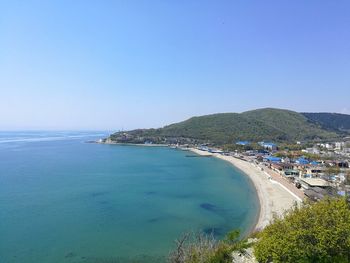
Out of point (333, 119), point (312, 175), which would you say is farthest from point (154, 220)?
point (333, 119)

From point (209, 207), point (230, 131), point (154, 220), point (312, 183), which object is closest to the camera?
point (154, 220)

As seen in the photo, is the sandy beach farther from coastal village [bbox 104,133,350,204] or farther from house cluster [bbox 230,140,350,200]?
house cluster [bbox 230,140,350,200]

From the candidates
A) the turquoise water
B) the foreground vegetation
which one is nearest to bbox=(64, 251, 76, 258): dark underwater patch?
the turquoise water

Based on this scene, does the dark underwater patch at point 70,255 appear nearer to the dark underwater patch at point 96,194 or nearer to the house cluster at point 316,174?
the dark underwater patch at point 96,194

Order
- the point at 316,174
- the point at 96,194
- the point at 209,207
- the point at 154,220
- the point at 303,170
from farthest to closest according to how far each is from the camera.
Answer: the point at 303,170, the point at 316,174, the point at 96,194, the point at 209,207, the point at 154,220

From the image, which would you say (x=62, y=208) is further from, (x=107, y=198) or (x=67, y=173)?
(x=67, y=173)

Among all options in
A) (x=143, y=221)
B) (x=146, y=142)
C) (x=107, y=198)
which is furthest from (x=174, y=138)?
(x=143, y=221)

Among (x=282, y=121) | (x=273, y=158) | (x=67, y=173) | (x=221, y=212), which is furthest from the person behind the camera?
(x=282, y=121)

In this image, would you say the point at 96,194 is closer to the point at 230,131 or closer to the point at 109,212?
the point at 109,212
